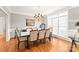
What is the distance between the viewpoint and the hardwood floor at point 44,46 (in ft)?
6.19

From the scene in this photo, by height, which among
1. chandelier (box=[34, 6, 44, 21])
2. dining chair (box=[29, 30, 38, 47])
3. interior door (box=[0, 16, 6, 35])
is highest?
chandelier (box=[34, 6, 44, 21])

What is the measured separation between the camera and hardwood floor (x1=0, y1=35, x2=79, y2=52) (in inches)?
74.3

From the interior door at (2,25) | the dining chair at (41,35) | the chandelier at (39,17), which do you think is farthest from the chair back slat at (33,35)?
the interior door at (2,25)

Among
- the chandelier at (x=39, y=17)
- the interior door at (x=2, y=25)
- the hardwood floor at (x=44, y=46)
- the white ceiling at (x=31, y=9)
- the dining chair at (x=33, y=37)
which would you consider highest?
the white ceiling at (x=31, y=9)

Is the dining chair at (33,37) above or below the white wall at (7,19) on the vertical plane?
below

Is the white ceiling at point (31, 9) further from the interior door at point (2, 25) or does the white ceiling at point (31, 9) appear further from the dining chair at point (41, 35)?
the dining chair at point (41, 35)

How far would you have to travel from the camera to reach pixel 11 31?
1.91 m

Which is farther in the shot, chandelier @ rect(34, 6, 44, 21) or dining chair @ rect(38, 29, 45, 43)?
dining chair @ rect(38, 29, 45, 43)

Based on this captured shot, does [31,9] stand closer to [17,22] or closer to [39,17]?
[39,17]

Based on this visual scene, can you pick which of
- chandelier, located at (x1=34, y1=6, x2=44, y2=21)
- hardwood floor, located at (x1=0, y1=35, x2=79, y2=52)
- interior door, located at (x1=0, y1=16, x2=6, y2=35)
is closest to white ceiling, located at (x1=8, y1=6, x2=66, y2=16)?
chandelier, located at (x1=34, y1=6, x2=44, y2=21)

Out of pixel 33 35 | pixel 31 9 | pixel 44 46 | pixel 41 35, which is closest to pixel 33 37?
pixel 33 35

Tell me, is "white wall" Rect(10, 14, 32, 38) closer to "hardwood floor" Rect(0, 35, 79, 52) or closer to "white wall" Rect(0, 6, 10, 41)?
"white wall" Rect(0, 6, 10, 41)

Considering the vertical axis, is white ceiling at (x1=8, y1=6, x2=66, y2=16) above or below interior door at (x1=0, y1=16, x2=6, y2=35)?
above
